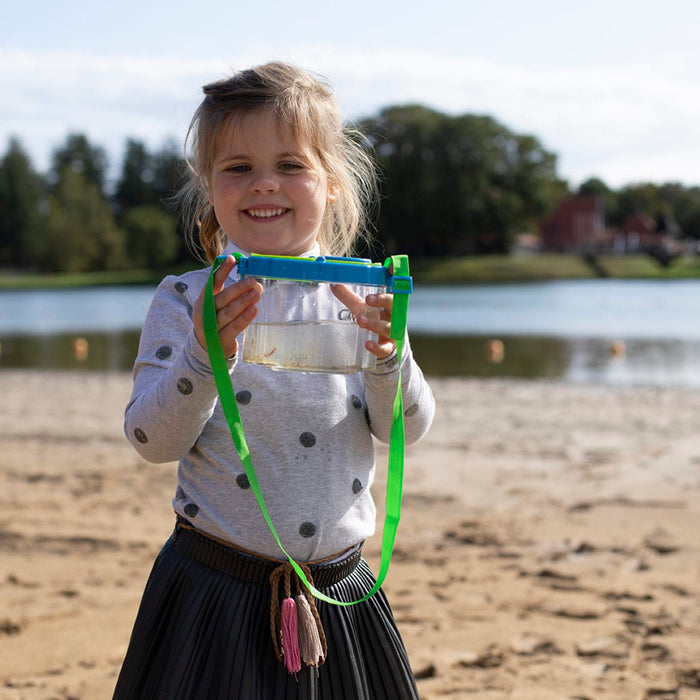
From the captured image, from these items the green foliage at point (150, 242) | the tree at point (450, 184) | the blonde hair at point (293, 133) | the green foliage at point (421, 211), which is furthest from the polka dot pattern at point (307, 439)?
the green foliage at point (150, 242)

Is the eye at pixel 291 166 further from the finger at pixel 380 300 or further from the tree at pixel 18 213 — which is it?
the tree at pixel 18 213

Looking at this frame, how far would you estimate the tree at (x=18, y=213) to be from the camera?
85062 millimetres

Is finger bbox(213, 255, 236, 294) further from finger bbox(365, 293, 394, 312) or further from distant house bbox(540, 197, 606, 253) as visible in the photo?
distant house bbox(540, 197, 606, 253)

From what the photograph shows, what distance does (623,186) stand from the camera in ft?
359

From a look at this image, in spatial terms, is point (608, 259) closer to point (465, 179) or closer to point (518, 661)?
point (465, 179)

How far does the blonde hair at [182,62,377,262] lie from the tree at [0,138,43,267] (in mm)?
87017

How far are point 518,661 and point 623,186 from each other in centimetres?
11322

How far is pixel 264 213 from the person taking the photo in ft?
5.95

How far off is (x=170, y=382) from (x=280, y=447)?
0.28m

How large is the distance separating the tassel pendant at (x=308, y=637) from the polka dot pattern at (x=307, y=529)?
13 centimetres

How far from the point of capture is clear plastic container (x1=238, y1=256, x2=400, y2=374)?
1.52m

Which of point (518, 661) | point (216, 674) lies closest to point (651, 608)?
point (518, 661)

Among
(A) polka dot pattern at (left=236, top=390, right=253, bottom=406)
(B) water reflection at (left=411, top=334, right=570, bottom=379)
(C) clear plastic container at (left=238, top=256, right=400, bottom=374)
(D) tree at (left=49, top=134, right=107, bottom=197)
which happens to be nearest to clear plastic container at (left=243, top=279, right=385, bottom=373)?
(C) clear plastic container at (left=238, top=256, right=400, bottom=374)

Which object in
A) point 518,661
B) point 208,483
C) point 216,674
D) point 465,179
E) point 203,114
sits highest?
point 465,179
